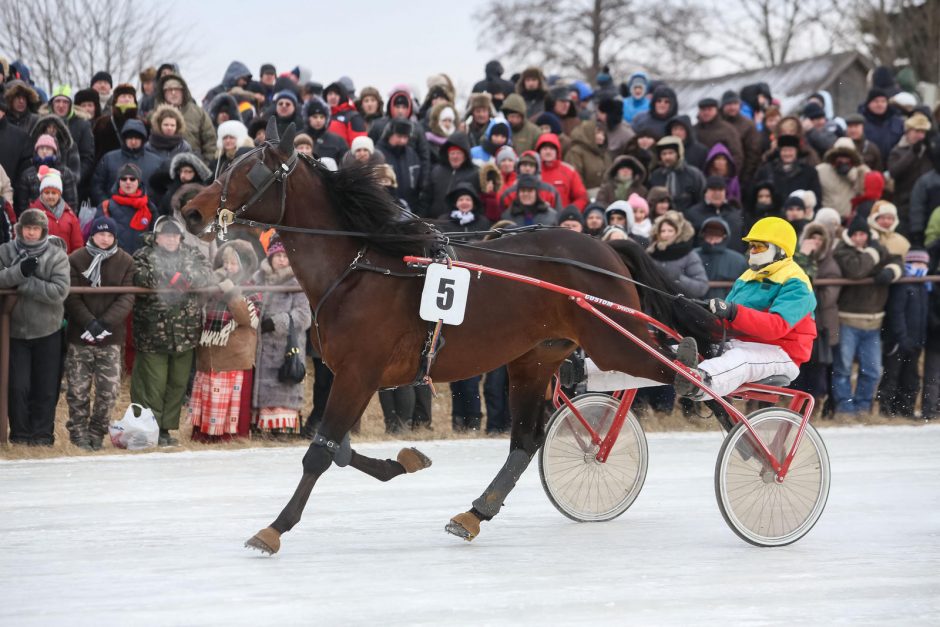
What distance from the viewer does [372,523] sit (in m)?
7.57

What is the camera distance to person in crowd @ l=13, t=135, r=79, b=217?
11750 millimetres

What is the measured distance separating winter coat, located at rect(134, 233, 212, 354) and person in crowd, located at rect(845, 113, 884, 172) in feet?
27.9

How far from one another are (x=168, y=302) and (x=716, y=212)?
5755 millimetres

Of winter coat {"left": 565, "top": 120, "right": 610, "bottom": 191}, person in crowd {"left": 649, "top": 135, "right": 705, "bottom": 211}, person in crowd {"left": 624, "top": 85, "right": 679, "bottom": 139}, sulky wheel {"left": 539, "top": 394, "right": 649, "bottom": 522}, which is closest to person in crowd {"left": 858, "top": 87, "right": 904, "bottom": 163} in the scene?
person in crowd {"left": 624, "top": 85, "right": 679, "bottom": 139}

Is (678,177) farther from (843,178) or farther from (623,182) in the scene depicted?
(843,178)

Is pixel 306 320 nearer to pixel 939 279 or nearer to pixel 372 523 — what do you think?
pixel 372 523

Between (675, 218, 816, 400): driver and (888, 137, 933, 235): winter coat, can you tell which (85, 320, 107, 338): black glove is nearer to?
(675, 218, 816, 400): driver

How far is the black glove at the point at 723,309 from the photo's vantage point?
7.11 m

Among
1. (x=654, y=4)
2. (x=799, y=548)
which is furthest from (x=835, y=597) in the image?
(x=654, y=4)

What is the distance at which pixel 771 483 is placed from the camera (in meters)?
7.18

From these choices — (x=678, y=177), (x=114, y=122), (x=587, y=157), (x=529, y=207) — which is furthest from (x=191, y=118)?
(x=678, y=177)

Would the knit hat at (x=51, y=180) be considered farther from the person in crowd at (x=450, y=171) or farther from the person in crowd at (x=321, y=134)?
the person in crowd at (x=450, y=171)

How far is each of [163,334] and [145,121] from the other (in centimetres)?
404

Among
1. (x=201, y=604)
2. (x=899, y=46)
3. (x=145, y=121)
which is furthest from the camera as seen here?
(x=899, y=46)
